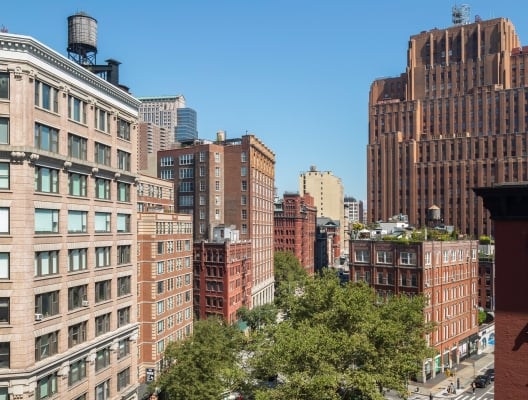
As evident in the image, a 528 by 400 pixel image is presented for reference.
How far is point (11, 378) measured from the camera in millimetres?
32438

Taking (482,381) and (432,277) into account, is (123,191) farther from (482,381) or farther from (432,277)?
(482,381)

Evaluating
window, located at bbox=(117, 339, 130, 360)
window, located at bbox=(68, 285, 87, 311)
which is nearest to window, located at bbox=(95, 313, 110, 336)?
window, located at bbox=(117, 339, 130, 360)

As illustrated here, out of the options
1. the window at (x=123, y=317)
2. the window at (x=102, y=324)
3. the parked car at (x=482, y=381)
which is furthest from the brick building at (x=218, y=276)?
the window at (x=102, y=324)

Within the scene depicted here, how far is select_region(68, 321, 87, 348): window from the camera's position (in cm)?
3831

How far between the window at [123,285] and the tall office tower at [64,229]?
9 cm

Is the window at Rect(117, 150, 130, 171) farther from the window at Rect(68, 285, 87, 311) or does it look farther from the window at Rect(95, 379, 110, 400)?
the window at Rect(95, 379, 110, 400)

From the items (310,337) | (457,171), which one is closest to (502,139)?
(457,171)

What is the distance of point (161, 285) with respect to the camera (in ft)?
208

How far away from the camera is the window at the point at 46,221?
34.7 m

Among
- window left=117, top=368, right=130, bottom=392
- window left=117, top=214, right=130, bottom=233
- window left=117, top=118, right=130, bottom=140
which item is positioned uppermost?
window left=117, top=118, right=130, bottom=140

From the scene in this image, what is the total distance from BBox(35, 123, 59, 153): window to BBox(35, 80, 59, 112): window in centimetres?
139

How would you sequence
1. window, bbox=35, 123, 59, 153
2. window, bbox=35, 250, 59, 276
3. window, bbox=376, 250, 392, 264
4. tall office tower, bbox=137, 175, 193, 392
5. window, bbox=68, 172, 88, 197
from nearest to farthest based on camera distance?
window, bbox=35, 123, 59, 153, window, bbox=35, 250, 59, 276, window, bbox=68, 172, 88, 197, tall office tower, bbox=137, 175, 193, 392, window, bbox=376, 250, 392, 264

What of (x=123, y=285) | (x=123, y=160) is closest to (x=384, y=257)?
(x=123, y=285)

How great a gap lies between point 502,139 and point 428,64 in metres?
39.3
